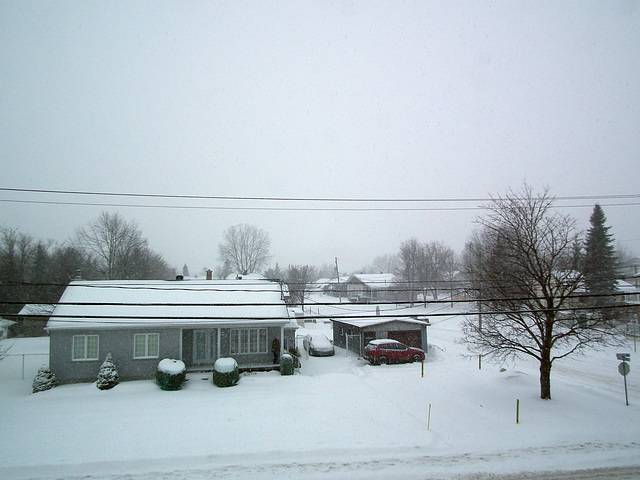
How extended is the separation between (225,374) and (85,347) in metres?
7.76

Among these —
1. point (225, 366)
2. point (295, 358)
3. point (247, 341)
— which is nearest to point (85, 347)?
point (225, 366)

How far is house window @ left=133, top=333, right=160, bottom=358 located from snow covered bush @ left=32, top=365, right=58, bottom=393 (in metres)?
3.70

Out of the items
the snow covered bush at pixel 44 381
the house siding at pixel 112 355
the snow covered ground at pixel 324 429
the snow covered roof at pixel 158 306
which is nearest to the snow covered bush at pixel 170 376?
the snow covered ground at pixel 324 429

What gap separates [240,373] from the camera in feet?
67.8

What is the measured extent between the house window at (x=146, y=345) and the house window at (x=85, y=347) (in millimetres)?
1961

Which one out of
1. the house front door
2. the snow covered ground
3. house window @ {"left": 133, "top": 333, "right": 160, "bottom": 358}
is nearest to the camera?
the snow covered ground

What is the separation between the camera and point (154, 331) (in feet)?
66.8

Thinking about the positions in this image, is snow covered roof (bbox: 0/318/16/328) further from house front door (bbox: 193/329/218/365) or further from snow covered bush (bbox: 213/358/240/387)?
snow covered bush (bbox: 213/358/240/387)

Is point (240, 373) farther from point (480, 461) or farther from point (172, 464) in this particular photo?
point (480, 461)

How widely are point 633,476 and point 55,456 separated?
16336 mm

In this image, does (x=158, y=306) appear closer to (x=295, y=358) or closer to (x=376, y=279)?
(x=295, y=358)

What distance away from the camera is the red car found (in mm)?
24125

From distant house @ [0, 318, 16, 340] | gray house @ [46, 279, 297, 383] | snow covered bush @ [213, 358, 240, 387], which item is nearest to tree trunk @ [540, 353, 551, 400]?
gray house @ [46, 279, 297, 383]

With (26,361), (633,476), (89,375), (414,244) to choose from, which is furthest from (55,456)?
(414,244)
